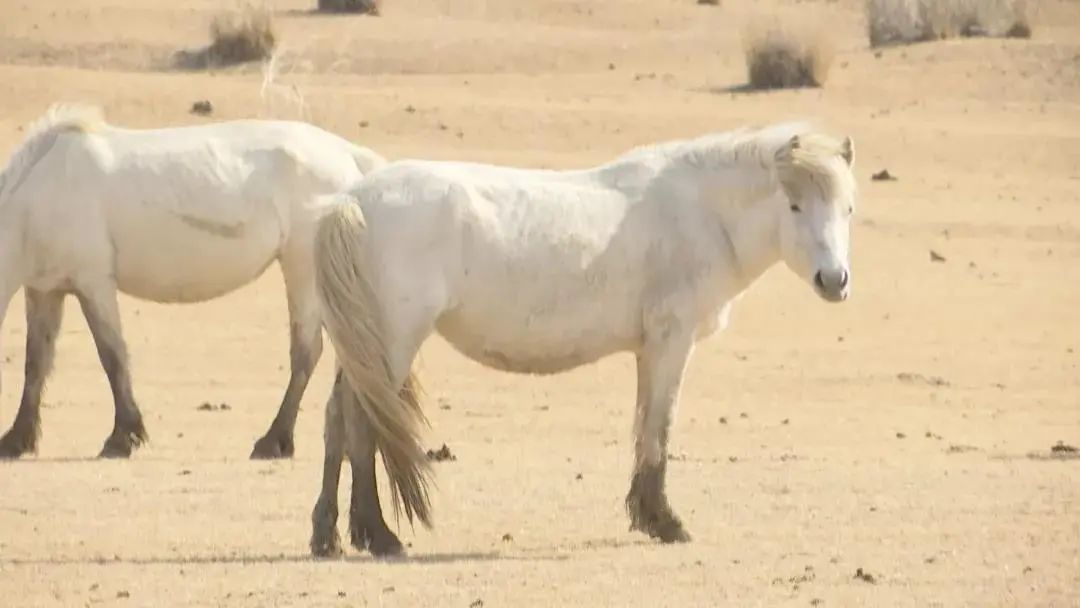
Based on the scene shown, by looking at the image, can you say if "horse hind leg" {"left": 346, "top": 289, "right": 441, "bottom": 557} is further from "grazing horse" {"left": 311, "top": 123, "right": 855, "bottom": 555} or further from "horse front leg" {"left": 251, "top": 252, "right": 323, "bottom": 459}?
"horse front leg" {"left": 251, "top": 252, "right": 323, "bottom": 459}

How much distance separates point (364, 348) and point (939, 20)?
22.6 metres

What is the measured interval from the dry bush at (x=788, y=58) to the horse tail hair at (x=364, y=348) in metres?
18.6

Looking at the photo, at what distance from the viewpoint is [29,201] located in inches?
480

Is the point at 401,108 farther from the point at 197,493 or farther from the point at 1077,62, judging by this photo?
the point at 197,493

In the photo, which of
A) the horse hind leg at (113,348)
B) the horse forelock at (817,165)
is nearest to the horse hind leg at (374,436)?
the horse forelock at (817,165)

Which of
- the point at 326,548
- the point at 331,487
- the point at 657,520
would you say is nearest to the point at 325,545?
the point at 326,548

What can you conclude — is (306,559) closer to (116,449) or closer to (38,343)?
(116,449)

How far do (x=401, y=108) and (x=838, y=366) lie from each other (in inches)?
377

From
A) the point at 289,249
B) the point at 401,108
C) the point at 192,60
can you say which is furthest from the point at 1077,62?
the point at 289,249

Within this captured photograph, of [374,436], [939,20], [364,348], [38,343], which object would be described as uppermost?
[364,348]

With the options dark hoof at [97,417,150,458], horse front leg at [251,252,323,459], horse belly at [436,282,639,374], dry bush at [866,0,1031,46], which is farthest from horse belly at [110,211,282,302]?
dry bush at [866,0,1031,46]

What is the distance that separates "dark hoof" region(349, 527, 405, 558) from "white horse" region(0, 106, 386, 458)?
328 centimetres

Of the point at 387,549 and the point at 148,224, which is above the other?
the point at 387,549

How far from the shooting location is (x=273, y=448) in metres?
12.2
